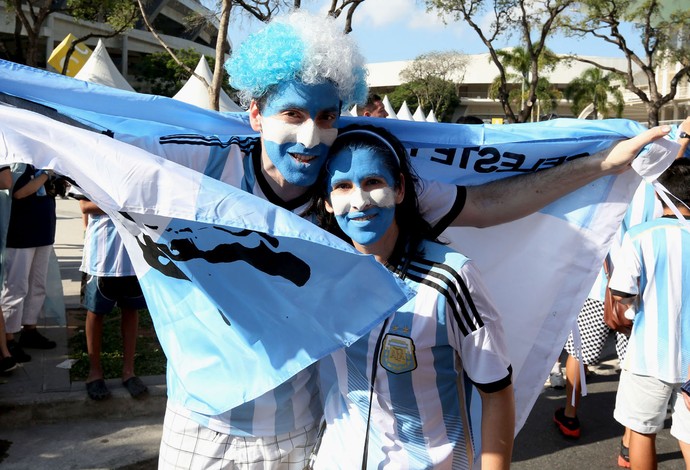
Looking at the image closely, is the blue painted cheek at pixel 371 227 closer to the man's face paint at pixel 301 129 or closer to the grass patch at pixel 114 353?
the man's face paint at pixel 301 129

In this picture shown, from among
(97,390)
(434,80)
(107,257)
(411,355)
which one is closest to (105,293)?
(107,257)

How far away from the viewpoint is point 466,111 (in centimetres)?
8669

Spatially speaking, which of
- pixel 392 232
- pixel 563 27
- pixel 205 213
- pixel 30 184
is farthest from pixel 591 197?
pixel 563 27

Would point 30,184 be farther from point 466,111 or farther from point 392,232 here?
point 466,111

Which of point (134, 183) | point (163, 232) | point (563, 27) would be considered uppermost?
point (563, 27)

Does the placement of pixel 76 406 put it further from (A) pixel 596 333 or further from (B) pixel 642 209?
(B) pixel 642 209

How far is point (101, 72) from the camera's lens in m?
12.5

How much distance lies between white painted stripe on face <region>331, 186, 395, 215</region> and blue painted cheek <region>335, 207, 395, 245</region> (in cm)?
2

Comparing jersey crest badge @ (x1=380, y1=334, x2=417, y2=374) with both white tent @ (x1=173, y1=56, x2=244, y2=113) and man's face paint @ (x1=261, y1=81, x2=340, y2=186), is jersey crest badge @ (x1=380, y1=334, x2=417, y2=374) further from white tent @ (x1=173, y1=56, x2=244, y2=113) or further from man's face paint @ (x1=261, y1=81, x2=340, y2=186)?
white tent @ (x1=173, y1=56, x2=244, y2=113)

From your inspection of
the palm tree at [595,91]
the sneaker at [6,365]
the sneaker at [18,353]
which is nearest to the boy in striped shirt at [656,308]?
the sneaker at [6,365]

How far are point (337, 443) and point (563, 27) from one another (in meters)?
24.8

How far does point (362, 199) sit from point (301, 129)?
0.35 m

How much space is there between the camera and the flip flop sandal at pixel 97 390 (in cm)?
482

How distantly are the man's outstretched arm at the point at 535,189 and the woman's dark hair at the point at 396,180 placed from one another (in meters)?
0.27
